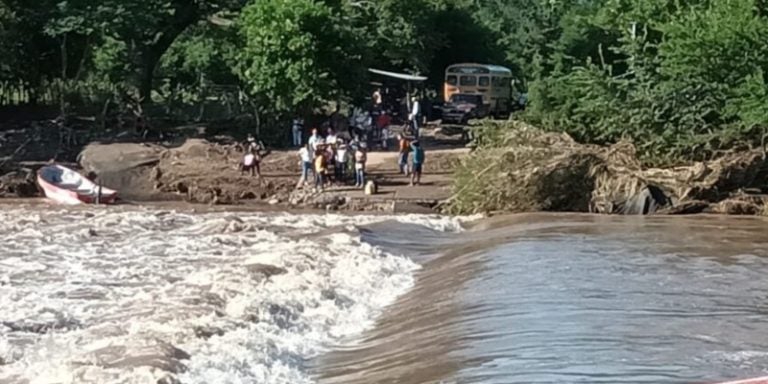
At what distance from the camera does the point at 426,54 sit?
60.6 metres

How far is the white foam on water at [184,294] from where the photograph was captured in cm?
1538

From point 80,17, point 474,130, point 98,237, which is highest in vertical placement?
point 80,17

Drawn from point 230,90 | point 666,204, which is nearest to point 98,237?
point 666,204

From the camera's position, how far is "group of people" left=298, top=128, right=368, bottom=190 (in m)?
39.6

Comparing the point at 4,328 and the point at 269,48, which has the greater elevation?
the point at 269,48

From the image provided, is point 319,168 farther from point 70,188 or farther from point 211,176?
point 70,188

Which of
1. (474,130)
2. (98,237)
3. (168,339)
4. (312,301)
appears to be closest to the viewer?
(168,339)

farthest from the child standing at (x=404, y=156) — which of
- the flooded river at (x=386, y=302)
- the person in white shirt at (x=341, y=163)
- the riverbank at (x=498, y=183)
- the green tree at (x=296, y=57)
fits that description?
the flooded river at (x=386, y=302)

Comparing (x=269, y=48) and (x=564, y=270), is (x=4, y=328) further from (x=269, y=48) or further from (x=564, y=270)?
(x=269, y=48)

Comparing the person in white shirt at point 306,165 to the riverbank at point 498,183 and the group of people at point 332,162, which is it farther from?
the riverbank at point 498,183

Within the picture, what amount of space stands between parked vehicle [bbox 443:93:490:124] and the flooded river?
25.0m

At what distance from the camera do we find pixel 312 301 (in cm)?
2038

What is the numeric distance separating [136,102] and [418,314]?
3402cm

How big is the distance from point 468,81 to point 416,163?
65.6ft
